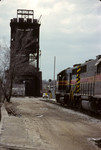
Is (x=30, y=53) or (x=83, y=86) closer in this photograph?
(x=83, y=86)

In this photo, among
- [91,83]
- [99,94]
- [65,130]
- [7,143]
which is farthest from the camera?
[91,83]

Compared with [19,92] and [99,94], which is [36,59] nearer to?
[19,92]

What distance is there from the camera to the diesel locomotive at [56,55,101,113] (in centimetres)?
2095

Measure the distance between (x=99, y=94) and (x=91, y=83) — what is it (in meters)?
2.50

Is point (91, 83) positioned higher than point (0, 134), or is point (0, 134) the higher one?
point (91, 83)

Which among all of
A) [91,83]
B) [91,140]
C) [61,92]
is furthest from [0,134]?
[61,92]

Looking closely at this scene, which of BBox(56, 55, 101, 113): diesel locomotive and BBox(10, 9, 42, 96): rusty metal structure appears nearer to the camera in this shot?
BBox(56, 55, 101, 113): diesel locomotive

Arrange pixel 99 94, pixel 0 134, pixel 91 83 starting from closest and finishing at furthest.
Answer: pixel 0 134
pixel 99 94
pixel 91 83

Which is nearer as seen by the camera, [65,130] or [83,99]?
[65,130]

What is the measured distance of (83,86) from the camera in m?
25.0

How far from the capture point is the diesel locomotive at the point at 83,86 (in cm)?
2095

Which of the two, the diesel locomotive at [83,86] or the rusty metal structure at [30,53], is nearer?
the diesel locomotive at [83,86]

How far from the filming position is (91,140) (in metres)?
11.9

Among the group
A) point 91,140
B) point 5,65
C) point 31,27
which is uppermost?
point 31,27
